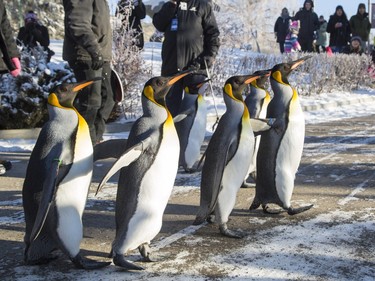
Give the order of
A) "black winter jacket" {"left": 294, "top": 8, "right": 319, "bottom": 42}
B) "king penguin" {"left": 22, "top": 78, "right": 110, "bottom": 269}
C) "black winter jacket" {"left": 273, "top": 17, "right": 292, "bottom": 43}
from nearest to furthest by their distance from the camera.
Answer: "king penguin" {"left": 22, "top": 78, "right": 110, "bottom": 269} → "black winter jacket" {"left": 294, "top": 8, "right": 319, "bottom": 42} → "black winter jacket" {"left": 273, "top": 17, "right": 292, "bottom": 43}

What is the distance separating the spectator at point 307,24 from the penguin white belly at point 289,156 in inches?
467

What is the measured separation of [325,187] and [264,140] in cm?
108

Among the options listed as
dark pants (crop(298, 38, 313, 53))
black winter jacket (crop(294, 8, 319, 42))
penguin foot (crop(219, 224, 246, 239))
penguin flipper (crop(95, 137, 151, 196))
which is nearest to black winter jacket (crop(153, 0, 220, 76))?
penguin foot (crop(219, 224, 246, 239))

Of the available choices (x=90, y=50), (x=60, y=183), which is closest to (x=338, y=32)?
(x=90, y=50)

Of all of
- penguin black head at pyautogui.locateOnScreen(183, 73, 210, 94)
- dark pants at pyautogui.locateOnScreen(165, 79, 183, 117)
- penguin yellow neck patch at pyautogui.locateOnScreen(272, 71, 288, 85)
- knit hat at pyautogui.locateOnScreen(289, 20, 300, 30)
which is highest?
knit hat at pyautogui.locateOnScreen(289, 20, 300, 30)

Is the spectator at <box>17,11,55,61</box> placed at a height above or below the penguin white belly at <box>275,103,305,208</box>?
Result: above

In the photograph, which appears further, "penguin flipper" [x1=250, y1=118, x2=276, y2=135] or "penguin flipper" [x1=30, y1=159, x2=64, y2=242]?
"penguin flipper" [x1=250, y1=118, x2=276, y2=135]

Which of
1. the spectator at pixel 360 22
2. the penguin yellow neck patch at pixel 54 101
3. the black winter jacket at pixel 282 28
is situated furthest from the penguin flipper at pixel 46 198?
the black winter jacket at pixel 282 28

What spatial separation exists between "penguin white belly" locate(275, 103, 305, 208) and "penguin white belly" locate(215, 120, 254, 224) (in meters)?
0.39

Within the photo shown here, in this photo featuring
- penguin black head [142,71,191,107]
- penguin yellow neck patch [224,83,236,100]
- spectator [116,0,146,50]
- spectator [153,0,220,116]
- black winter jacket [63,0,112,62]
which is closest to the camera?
penguin black head [142,71,191,107]

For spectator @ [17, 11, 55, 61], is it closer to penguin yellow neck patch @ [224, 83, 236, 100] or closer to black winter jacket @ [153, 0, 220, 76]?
black winter jacket @ [153, 0, 220, 76]

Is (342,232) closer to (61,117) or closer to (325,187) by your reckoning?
(325,187)

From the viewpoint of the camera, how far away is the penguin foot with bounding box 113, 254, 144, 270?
9.05ft

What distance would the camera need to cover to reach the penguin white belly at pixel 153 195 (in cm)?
279
